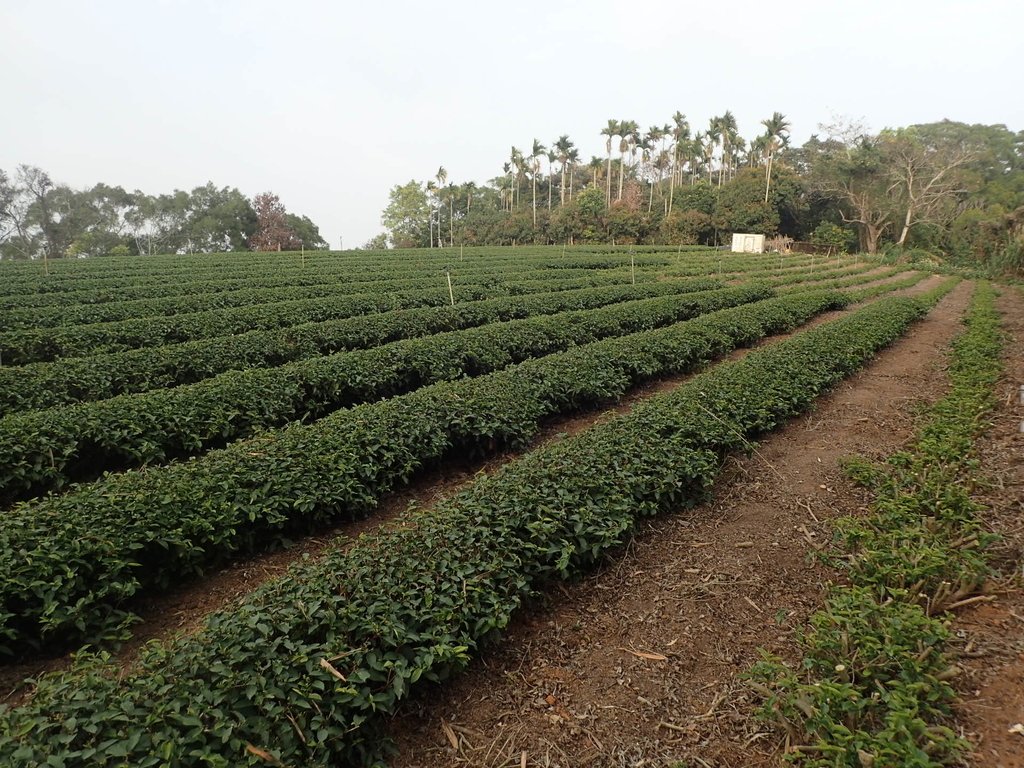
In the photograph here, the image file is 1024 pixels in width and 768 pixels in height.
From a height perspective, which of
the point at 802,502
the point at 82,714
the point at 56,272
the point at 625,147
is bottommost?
the point at 802,502

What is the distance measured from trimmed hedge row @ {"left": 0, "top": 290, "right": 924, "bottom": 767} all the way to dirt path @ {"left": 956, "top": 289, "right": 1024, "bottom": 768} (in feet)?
7.44

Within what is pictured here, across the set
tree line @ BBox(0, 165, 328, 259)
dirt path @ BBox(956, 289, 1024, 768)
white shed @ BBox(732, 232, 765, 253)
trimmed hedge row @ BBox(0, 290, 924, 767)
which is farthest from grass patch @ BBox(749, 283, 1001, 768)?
tree line @ BBox(0, 165, 328, 259)

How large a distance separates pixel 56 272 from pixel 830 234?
5563 centimetres

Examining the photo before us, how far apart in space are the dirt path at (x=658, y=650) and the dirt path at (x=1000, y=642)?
3.08ft

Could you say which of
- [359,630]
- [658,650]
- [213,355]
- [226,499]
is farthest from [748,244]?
[359,630]

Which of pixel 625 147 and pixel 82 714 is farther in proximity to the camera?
pixel 625 147

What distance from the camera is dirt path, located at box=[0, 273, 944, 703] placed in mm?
4004

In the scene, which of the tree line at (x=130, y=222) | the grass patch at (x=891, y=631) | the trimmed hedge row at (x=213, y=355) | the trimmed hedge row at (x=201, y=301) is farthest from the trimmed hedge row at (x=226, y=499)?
the tree line at (x=130, y=222)

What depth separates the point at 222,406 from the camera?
745 centimetres

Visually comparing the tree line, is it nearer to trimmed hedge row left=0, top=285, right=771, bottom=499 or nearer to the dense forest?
the dense forest

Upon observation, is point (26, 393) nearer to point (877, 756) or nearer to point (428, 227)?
point (877, 756)

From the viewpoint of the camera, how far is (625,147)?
75.8 meters

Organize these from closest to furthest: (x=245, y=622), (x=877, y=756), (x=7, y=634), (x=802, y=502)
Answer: (x=877, y=756), (x=245, y=622), (x=7, y=634), (x=802, y=502)

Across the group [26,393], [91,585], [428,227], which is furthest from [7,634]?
[428,227]
